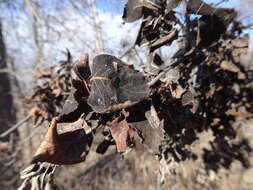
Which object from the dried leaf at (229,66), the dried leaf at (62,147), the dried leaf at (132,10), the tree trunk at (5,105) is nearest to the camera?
the dried leaf at (62,147)

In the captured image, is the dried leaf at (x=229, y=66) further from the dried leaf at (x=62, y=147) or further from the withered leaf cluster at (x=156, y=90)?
the dried leaf at (x=62, y=147)

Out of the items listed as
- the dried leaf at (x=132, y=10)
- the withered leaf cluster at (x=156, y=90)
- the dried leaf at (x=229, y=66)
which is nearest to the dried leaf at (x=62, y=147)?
the withered leaf cluster at (x=156, y=90)

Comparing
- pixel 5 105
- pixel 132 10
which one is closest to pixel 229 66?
pixel 132 10

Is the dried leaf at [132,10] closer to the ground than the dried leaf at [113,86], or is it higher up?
higher up

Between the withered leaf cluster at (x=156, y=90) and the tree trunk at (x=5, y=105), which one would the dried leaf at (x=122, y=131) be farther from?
the tree trunk at (x=5, y=105)

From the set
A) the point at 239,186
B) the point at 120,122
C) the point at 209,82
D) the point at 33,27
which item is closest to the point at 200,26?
the point at 209,82

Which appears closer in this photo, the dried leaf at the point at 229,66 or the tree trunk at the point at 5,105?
the dried leaf at the point at 229,66

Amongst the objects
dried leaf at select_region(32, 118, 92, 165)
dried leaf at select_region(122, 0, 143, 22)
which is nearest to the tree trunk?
dried leaf at select_region(122, 0, 143, 22)

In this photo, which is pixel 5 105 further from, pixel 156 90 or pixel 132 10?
pixel 156 90

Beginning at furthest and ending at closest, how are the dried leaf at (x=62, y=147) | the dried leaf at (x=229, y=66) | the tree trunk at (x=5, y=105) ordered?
the tree trunk at (x=5, y=105)
the dried leaf at (x=229, y=66)
the dried leaf at (x=62, y=147)

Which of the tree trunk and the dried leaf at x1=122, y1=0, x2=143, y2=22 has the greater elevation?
the dried leaf at x1=122, y1=0, x2=143, y2=22

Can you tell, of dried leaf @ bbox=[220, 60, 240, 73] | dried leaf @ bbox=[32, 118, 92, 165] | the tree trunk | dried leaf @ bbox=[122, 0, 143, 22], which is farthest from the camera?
the tree trunk

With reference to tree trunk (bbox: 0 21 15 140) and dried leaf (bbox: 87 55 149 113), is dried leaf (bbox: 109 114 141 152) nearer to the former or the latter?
dried leaf (bbox: 87 55 149 113)
